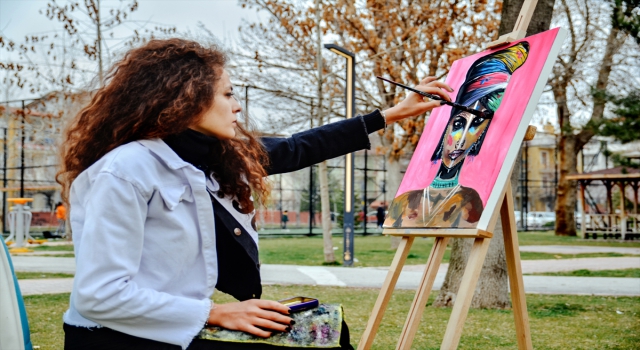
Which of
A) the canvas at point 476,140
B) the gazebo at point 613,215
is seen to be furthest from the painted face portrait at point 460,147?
the gazebo at point 613,215

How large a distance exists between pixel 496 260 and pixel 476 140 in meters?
Answer: 2.93

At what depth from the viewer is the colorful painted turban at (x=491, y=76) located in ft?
11.1

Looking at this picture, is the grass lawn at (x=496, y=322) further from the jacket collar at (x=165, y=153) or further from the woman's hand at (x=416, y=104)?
the jacket collar at (x=165, y=153)

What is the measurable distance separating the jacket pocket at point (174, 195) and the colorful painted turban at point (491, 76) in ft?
6.26

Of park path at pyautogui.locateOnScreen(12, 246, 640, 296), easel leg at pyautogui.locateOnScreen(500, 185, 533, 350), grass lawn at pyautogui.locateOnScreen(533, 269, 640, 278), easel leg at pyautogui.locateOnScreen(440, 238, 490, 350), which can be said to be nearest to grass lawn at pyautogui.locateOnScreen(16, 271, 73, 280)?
park path at pyautogui.locateOnScreen(12, 246, 640, 296)

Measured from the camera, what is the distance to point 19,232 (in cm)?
1625

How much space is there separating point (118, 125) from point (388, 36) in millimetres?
12993

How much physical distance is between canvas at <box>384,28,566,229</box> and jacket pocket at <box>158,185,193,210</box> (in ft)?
4.65

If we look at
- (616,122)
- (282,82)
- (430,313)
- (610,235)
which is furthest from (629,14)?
(610,235)

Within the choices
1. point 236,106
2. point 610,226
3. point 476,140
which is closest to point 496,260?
point 476,140

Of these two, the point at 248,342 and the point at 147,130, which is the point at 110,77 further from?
the point at 248,342

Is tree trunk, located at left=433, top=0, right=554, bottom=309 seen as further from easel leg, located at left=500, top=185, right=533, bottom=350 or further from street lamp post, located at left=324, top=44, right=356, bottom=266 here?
street lamp post, located at left=324, top=44, right=356, bottom=266

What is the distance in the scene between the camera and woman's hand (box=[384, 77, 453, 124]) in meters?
3.16

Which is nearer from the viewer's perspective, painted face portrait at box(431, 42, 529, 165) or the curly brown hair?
the curly brown hair
